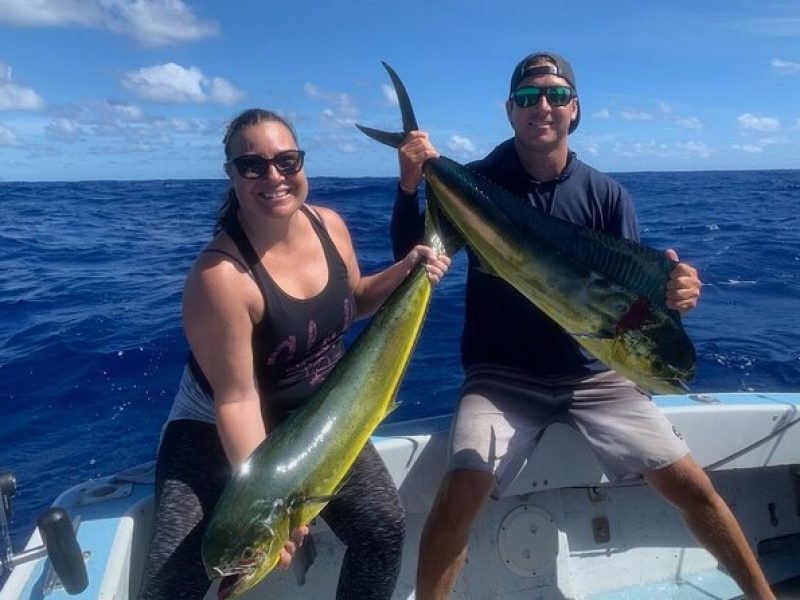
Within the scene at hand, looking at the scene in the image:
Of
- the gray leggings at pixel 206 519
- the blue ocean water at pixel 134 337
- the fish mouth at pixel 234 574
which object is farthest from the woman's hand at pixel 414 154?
the fish mouth at pixel 234 574

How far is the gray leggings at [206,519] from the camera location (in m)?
2.19

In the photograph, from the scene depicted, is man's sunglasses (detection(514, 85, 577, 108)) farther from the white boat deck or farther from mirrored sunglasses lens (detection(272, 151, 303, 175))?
the white boat deck

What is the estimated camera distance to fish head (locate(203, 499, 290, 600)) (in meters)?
1.84

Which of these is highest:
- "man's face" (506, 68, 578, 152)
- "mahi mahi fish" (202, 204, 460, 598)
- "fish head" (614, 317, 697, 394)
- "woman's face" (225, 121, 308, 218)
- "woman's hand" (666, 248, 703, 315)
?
"man's face" (506, 68, 578, 152)

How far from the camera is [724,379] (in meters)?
6.31

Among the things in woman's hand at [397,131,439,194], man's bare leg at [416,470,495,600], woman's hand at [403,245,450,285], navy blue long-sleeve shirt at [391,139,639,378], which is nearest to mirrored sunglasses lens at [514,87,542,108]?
navy blue long-sleeve shirt at [391,139,639,378]

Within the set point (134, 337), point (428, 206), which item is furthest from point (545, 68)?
point (134, 337)

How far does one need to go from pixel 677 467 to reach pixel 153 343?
5524mm

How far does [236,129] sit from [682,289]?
1.61 m

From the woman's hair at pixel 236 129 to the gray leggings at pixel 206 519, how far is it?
77 centimetres

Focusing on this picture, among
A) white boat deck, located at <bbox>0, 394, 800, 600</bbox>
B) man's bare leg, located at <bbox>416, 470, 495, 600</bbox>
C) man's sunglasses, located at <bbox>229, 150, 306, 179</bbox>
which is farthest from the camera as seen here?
white boat deck, located at <bbox>0, 394, 800, 600</bbox>

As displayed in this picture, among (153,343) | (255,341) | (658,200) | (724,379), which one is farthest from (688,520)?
Result: (658,200)

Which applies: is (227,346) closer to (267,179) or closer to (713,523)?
(267,179)

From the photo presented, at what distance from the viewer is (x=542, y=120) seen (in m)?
2.91
